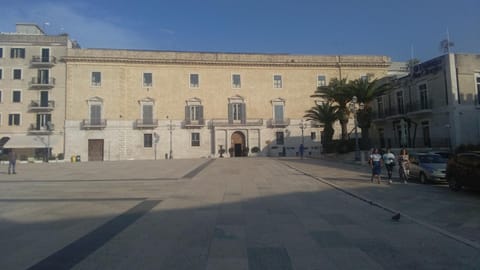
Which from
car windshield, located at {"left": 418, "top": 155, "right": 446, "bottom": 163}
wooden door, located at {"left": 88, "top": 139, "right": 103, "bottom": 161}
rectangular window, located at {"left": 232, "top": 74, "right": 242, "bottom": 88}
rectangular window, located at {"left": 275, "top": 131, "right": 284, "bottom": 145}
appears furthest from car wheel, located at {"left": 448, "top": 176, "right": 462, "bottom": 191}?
wooden door, located at {"left": 88, "top": 139, "right": 103, "bottom": 161}

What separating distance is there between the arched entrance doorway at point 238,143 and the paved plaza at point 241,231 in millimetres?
39525

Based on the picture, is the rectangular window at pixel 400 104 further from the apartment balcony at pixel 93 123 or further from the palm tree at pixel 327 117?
the apartment balcony at pixel 93 123

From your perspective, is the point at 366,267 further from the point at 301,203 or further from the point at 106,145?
the point at 106,145

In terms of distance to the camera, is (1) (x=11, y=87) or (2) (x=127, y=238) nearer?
(2) (x=127, y=238)

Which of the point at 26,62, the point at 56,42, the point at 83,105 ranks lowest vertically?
the point at 83,105

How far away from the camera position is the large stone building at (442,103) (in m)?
28.3

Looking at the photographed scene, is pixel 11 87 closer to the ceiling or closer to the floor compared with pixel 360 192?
closer to the ceiling

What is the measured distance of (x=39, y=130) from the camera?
47.3 m

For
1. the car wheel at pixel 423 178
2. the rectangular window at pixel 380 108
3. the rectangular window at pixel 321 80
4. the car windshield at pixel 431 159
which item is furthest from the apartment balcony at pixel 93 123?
the car wheel at pixel 423 178

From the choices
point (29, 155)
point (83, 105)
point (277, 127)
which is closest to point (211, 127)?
point (277, 127)

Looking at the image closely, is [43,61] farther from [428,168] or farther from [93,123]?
[428,168]

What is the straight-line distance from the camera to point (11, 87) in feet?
156

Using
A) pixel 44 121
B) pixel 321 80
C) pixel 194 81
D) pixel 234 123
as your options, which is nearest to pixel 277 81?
pixel 321 80

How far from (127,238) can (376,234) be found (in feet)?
16.0
